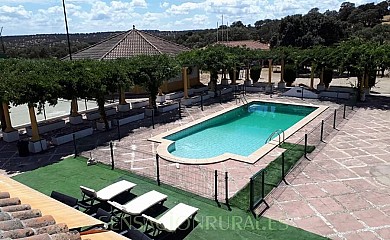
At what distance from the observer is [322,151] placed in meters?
14.4

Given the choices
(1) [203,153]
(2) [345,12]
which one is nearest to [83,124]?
(1) [203,153]

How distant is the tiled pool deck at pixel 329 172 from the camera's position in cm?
917

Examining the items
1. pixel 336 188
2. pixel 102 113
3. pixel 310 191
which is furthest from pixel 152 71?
pixel 336 188

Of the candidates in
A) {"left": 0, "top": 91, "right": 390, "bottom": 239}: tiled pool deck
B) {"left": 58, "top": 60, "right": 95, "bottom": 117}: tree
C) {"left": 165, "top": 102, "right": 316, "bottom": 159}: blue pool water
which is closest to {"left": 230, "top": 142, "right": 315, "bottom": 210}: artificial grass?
{"left": 0, "top": 91, "right": 390, "bottom": 239}: tiled pool deck

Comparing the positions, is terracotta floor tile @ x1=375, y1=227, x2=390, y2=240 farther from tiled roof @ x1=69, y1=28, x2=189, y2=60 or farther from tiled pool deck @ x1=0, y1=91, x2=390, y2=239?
tiled roof @ x1=69, y1=28, x2=189, y2=60

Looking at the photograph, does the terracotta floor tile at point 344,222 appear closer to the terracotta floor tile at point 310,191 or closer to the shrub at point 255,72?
the terracotta floor tile at point 310,191

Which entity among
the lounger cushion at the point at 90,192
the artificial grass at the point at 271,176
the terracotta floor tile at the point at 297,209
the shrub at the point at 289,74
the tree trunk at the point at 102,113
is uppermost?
the shrub at the point at 289,74

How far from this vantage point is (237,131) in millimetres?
20031

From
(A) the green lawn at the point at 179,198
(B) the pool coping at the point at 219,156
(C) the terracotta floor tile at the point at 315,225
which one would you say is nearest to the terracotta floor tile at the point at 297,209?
(C) the terracotta floor tile at the point at 315,225

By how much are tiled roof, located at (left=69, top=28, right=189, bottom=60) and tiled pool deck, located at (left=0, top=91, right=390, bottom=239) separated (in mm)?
14347

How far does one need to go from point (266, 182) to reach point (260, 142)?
637cm

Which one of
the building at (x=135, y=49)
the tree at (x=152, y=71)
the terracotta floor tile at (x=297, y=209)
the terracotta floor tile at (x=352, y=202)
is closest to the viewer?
the terracotta floor tile at (x=297, y=209)

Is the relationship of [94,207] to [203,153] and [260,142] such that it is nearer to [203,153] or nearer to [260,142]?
[203,153]

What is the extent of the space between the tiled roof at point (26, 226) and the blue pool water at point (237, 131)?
11539 millimetres
